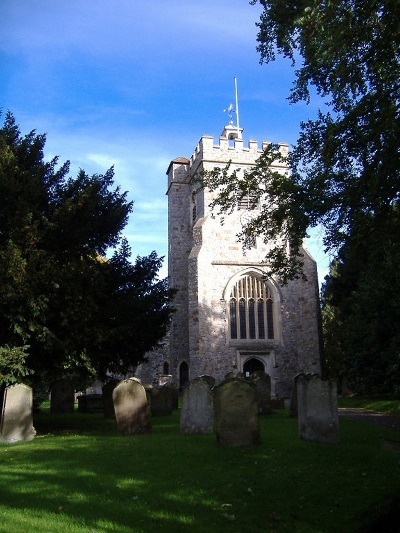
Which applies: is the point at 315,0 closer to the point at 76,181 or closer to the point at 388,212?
the point at 388,212

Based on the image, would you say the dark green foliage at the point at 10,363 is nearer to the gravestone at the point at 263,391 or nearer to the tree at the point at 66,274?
the tree at the point at 66,274

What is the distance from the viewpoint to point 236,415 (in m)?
7.70

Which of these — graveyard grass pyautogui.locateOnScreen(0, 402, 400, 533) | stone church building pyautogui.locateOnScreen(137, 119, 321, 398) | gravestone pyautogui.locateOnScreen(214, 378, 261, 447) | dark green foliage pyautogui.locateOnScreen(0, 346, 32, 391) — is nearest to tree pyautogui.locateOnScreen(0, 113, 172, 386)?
dark green foliage pyautogui.locateOnScreen(0, 346, 32, 391)

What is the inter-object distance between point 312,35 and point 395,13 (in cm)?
107

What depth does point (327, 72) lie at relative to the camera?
25.7 ft

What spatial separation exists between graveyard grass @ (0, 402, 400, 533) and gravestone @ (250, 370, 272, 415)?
4.57 metres

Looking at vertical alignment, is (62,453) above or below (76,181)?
below

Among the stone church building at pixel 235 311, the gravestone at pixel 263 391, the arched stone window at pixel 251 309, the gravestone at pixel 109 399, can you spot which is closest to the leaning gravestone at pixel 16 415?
the gravestone at pixel 109 399

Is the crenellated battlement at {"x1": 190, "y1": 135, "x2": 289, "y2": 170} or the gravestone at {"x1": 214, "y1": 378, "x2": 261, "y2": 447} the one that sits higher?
the crenellated battlement at {"x1": 190, "y1": 135, "x2": 289, "y2": 170}

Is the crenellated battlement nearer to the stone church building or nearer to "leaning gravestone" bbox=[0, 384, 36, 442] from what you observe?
the stone church building

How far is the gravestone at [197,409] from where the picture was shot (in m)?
9.43

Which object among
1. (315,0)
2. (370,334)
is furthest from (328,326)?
(315,0)

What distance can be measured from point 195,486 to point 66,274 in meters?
5.98

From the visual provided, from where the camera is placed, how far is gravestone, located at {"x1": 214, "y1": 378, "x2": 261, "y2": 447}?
24.9ft
